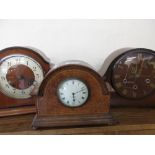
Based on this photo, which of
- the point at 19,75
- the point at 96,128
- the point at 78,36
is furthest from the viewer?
the point at 78,36

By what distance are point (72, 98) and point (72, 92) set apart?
0.02 m

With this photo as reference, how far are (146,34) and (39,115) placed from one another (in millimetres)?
663

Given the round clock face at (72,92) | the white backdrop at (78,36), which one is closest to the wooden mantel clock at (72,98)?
the round clock face at (72,92)

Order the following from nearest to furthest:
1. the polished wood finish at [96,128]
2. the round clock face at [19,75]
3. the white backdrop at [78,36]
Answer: the polished wood finish at [96,128], the round clock face at [19,75], the white backdrop at [78,36]

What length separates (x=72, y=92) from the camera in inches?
31.4

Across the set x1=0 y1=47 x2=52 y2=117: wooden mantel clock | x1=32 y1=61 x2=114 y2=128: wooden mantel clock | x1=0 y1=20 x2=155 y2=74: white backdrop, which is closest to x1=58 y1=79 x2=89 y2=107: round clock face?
x1=32 y1=61 x2=114 y2=128: wooden mantel clock

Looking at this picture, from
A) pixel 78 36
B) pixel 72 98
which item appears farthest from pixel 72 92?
pixel 78 36

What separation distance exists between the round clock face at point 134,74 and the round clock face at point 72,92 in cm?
19

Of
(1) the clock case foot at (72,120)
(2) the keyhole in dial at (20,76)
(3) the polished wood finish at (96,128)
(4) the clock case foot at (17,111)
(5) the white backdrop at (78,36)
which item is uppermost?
(5) the white backdrop at (78,36)

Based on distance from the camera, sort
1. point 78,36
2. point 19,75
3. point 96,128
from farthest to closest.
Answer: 1. point 78,36
2. point 19,75
3. point 96,128

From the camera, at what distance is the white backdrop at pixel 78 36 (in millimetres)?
1090

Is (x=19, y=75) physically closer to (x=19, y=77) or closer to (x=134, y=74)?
(x=19, y=77)

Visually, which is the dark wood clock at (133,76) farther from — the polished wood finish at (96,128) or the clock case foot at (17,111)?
the clock case foot at (17,111)

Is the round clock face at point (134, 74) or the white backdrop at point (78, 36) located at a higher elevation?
the white backdrop at point (78, 36)
